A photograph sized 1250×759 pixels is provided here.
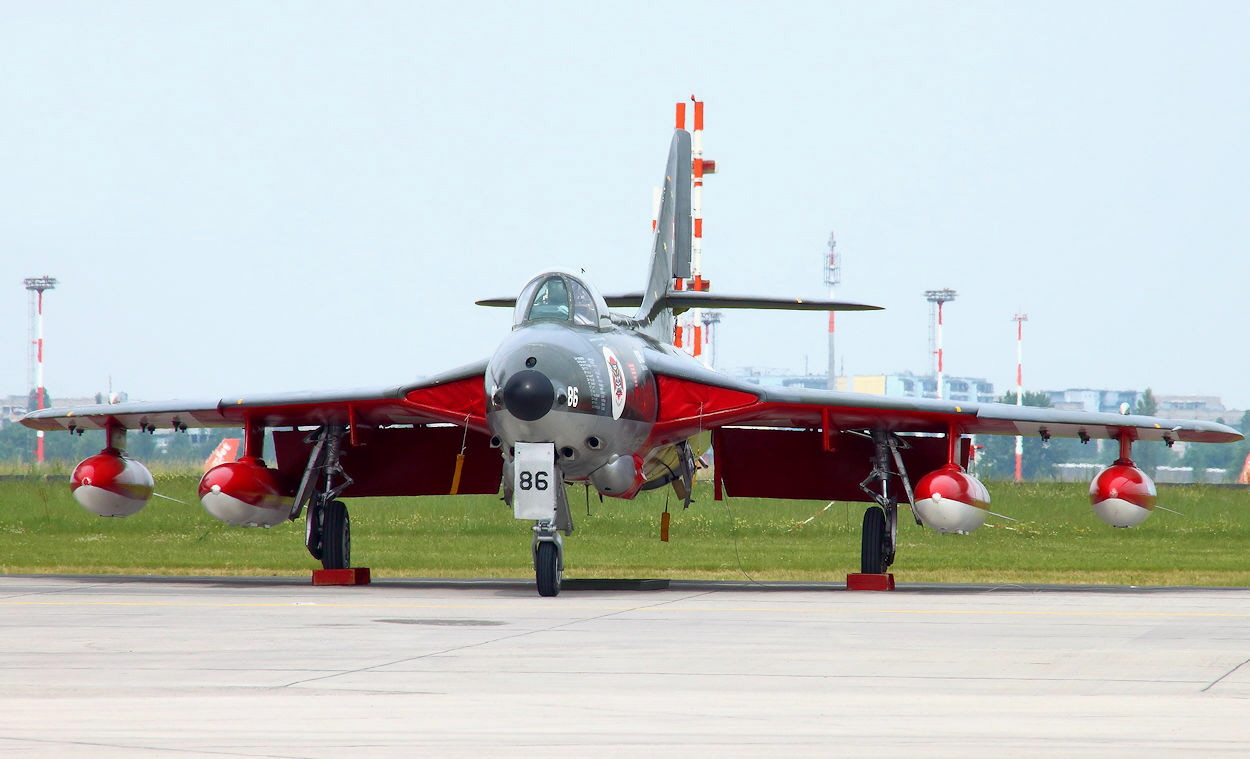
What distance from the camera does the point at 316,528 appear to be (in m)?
19.8

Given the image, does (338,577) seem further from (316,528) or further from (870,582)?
(870,582)

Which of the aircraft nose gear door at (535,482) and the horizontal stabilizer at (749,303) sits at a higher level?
the horizontal stabilizer at (749,303)

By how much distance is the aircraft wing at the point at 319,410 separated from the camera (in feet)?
56.1

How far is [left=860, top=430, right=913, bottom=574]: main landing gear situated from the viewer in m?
19.3

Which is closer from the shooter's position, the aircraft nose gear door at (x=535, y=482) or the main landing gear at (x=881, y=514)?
the aircraft nose gear door at (x=535, y=482)

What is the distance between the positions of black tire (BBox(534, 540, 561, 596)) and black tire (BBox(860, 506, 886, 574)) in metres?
4.88

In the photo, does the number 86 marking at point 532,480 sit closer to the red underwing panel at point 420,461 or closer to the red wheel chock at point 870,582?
the red wheel chock at point 870,582

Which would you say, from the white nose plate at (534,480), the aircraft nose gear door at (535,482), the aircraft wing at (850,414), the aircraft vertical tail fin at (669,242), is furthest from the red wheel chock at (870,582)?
the white nose plate at (534,480)

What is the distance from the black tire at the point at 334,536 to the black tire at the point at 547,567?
443cm

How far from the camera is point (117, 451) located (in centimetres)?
2061

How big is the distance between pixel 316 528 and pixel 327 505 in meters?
0.35

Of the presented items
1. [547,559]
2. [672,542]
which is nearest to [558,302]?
[547,559]

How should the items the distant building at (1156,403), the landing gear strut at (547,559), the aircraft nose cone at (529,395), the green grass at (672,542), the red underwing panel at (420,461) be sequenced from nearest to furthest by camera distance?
the aircraft nose cone at (529,395), the landing gear strut at (547,559), the red underwing panel at (420,461), the green grass at (672,542), the distant building at (1156,403)

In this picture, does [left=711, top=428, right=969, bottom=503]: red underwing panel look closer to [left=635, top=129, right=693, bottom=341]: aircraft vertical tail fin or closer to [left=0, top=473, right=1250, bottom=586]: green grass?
[left=0, top=473, right=1250, bottom=586]: green grass
